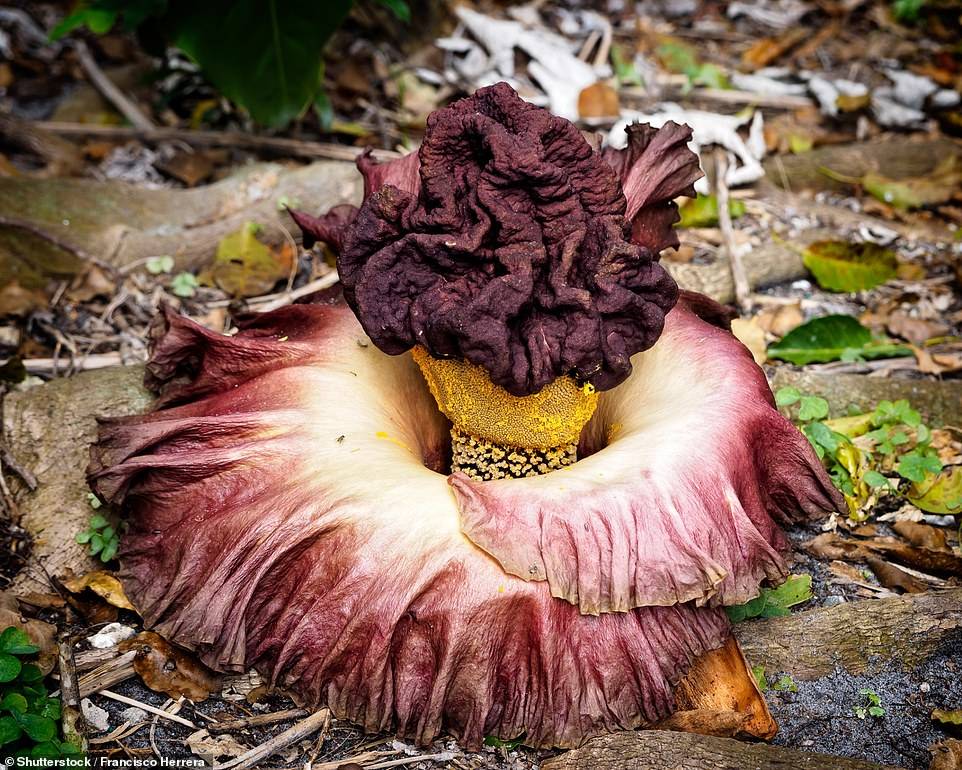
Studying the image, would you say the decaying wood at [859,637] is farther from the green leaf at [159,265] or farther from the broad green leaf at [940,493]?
the green leaf at [159,265]

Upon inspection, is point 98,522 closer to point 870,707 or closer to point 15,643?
point 15,643

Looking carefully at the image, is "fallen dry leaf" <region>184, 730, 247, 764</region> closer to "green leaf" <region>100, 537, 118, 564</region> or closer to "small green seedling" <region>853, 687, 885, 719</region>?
"green leaf" <region>100, 537, 118, 564</region>

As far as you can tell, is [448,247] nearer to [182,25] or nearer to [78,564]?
[78,564]

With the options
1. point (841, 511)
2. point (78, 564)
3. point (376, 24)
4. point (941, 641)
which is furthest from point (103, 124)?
point (941, 641)

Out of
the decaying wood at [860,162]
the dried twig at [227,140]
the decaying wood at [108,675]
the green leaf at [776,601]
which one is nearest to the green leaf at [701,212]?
the decaying wood at [860,162]

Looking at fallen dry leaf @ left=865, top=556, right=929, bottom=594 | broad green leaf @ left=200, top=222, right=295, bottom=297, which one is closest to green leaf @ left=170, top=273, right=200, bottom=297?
broad green leaf @ left=200, top=222, right=295, bottom=297
